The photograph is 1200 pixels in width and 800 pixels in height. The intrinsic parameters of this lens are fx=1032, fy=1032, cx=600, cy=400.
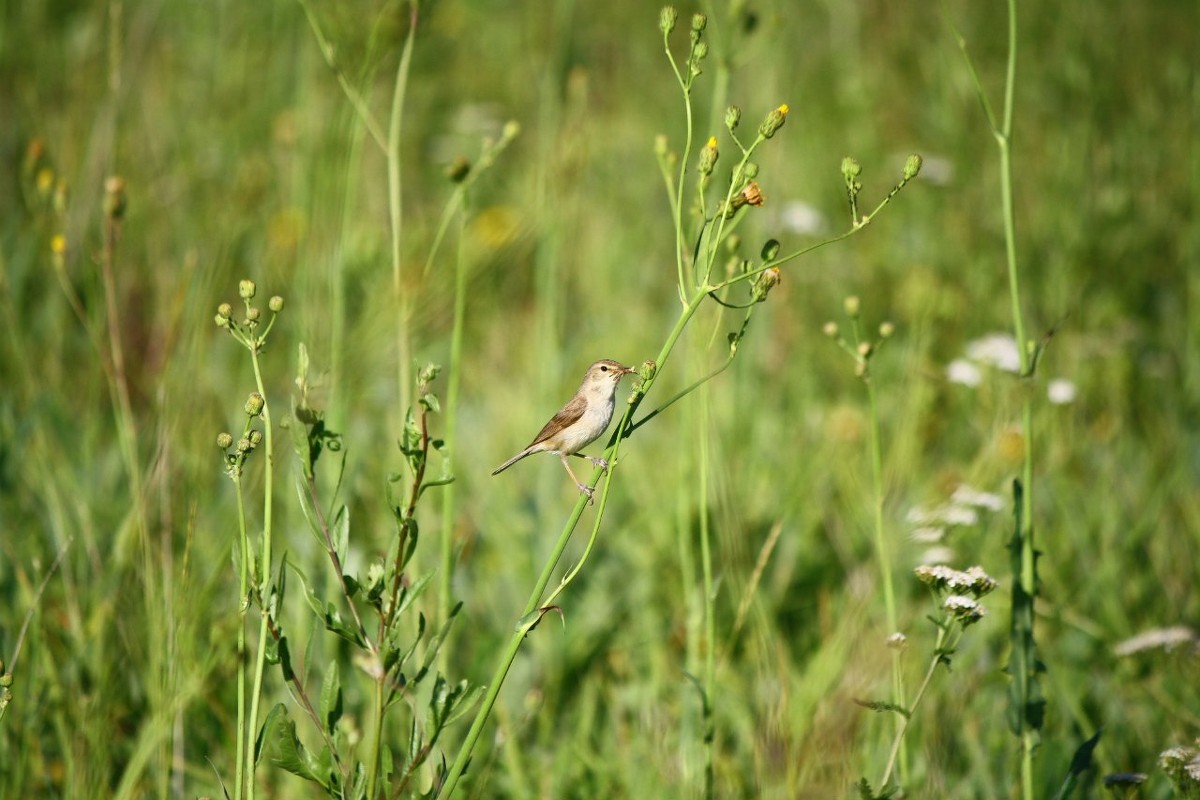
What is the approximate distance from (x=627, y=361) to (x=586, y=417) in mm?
2000

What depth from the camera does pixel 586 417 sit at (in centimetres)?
230

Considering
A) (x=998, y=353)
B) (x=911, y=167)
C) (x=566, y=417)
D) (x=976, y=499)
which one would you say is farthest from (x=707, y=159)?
(x=998, y=353)

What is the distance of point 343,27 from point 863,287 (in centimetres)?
275

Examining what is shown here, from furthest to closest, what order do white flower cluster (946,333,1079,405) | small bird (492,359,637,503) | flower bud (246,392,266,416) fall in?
white flower cluster (946,333,1079,405), small bird (492,359,637,503), flower bud (246,392,266,416)

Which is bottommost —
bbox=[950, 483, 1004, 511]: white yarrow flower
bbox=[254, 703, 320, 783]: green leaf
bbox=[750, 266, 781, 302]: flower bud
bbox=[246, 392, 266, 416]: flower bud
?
bbox=[254, 703, 320, 783]: green leaf

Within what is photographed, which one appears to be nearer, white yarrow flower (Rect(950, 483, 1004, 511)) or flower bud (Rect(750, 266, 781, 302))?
flower bud (Rect(750, 266, 781, 302))

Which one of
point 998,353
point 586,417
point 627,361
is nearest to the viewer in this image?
point 586,417

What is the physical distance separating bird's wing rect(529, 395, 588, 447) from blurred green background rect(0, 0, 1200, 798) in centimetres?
26

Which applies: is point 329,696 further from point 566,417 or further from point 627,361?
point 627,361

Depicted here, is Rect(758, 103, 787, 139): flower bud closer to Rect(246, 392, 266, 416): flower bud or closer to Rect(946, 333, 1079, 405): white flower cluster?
Rect(246, 392, 266, 416): flower bud

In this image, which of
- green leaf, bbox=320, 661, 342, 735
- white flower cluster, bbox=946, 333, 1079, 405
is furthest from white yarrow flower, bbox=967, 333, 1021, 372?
green leaf, bbox=320, 661, 342, 735

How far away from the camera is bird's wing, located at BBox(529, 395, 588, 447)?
238 centimetres

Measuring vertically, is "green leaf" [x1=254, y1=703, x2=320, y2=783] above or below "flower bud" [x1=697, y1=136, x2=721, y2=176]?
below

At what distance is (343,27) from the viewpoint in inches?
107
